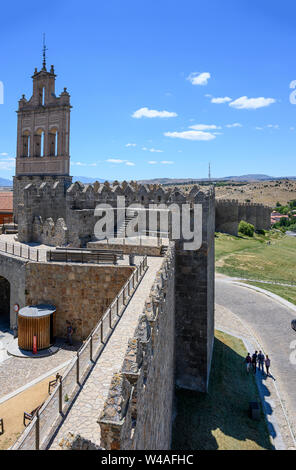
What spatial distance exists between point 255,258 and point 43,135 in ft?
94.2

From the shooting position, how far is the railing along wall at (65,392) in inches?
159

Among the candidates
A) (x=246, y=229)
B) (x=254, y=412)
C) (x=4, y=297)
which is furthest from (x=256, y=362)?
(x=246, y=229)

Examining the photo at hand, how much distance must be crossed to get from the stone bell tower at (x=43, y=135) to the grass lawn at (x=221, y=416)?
1396 cm

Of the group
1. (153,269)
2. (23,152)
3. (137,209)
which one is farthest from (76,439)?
(23,152)

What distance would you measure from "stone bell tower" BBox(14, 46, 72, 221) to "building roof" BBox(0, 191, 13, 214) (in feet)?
16.8

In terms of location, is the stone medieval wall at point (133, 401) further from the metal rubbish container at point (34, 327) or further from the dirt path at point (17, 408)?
the metal rubbish container at point (34, 327)

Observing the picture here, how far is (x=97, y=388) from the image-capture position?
570 cm

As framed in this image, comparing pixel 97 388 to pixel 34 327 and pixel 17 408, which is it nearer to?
pixel 17 408

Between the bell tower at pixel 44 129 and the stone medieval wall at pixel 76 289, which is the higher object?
the bell tower at pixel 44 129

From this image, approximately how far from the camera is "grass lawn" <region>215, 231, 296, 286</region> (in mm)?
35250

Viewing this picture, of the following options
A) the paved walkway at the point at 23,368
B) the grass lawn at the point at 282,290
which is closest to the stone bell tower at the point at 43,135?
the paved walkway at the point at 23,368

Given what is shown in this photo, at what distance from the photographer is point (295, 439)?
40.2 ft

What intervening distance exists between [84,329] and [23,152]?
1519 centimetres

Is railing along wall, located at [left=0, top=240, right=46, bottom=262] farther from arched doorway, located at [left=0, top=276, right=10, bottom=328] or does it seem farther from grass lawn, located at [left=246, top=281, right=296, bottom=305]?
grass lawn, located at [left=246, top=281, right=296, bottom=305]
